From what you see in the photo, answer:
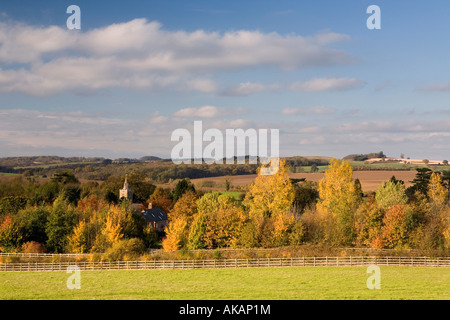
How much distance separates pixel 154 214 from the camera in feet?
270

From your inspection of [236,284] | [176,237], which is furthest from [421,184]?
[236,284]

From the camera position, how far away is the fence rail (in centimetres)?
4525

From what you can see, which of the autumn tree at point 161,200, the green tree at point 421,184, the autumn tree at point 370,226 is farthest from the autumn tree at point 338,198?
the autumn tree at point 161,200

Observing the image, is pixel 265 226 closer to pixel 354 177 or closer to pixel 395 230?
pixel 395 230

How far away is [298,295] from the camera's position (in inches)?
1225

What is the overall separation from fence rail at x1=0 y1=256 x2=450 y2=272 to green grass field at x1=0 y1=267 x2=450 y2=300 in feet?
5.11

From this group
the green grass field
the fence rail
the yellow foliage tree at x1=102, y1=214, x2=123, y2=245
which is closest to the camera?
the green grass field

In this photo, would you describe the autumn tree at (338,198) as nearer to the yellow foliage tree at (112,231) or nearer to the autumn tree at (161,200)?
the yellow foliage tree at (112,231)

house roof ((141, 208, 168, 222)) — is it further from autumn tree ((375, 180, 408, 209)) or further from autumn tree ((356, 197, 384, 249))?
autumn tree ((356, 197, 384, 249))

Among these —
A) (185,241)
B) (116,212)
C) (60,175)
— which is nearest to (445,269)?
(185,241)

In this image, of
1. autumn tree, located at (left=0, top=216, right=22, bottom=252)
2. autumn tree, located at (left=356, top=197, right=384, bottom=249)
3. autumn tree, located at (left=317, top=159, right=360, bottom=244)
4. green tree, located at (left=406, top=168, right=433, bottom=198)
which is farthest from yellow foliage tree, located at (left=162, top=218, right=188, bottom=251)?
green tree, located at (left=406, top=168, right=433, bottom=198)

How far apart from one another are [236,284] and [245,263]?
31.4 feet

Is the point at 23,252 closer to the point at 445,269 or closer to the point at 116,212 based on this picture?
the point at 116,212

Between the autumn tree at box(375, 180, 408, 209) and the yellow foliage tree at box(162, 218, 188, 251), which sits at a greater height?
the autumn tree at box(375, 180, 408, 209)
